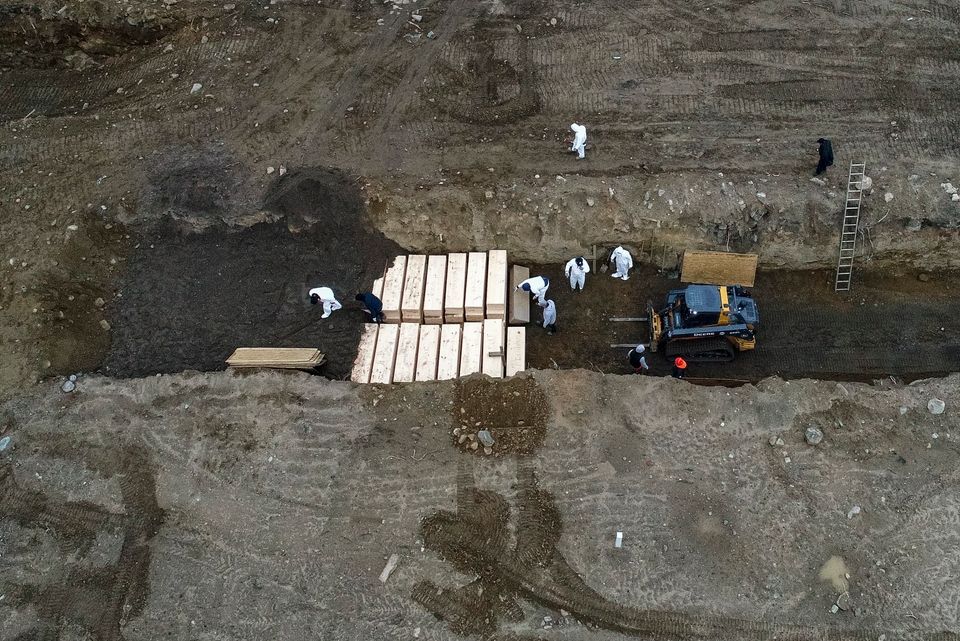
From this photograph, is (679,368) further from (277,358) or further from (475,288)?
(277,358)

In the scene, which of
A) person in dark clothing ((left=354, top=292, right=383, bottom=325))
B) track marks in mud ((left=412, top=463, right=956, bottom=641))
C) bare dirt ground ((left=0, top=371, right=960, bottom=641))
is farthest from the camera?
person in dark clothing ((left=354, top=292, right=383, bottom=325))

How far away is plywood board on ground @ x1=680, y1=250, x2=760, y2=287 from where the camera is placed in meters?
10.8

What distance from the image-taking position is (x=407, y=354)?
10.2 m

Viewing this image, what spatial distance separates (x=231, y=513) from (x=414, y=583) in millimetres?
2736

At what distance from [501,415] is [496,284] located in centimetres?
291

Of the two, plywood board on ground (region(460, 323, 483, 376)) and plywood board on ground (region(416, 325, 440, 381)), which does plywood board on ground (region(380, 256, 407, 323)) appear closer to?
plywood board on ground (region(416, 325, 440, 381))

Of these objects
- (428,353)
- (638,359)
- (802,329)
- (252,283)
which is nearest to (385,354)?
(428,353)

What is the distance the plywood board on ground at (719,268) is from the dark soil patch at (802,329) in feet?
1.34

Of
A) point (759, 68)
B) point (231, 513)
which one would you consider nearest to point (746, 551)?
point (231, 513)

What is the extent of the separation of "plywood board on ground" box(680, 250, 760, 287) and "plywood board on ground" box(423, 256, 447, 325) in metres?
4.46

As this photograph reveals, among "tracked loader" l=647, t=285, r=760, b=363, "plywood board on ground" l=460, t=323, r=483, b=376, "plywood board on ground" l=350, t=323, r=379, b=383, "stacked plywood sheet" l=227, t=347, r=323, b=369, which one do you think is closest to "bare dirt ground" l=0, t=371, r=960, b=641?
"stacked plywood sheet" l=227, t=347, r=323, b=369

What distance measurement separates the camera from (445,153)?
39.0ft

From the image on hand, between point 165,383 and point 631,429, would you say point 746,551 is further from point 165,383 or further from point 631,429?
point 165,383

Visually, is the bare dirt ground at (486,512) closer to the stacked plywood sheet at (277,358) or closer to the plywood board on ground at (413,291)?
the stacked plywood sheet at (277,358)
